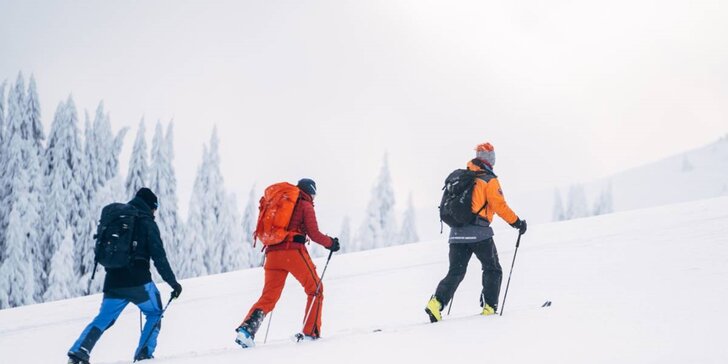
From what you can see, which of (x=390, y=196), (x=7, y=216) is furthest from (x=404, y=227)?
(x=7, y=216)

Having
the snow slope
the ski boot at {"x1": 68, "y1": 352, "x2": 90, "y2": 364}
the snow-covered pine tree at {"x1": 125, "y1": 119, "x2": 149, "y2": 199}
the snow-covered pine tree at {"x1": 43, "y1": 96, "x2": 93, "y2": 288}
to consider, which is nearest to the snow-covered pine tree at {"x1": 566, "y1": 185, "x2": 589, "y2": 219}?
the snow-covered pine tree at {"x1": 125, "y1": 119, "x2": 149, "y2": 199}

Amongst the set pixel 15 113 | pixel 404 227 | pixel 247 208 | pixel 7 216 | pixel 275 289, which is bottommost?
pixel 404 227

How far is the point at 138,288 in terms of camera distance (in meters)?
7.33

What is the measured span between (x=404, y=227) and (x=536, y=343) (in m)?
51.9

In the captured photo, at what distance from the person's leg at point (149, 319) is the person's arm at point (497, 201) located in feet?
14.6

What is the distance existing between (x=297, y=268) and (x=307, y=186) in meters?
1.08

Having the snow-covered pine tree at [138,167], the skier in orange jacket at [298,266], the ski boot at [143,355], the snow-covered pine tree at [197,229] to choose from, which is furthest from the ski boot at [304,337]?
the snow-covered pine tree at [197,229]

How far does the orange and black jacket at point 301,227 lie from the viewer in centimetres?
736

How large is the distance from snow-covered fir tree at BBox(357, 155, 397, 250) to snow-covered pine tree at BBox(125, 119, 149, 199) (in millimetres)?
19591

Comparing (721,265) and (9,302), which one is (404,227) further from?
(721,265)

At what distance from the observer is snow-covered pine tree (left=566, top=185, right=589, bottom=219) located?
93188mm

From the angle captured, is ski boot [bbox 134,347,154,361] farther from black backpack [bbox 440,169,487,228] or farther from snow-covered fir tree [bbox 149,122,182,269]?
Answer: snow-covered fir tree [bbox 149,122,182,269]

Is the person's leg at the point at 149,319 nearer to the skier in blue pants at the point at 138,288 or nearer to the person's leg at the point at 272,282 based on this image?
the skier in blue pants at the point at 138,288

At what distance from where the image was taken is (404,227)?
57281 mm
